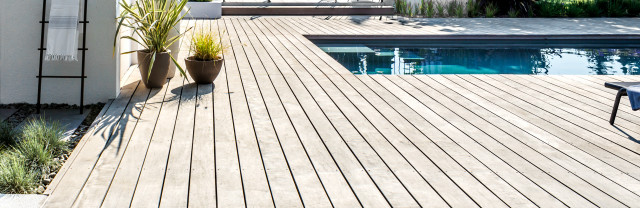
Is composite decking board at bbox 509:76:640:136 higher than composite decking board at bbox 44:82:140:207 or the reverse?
higher

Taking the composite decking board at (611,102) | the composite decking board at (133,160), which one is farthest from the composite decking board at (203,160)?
the composite decking board at (611,102)

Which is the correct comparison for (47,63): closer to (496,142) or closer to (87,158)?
(87,158)

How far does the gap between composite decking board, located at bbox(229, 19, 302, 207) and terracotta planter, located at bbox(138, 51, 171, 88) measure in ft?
2.02

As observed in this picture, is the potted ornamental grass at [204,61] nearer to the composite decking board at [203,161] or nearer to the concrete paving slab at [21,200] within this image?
the composite decking board at [203,161]

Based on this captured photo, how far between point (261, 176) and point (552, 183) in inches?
50.2

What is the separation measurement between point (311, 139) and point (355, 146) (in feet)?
0.85

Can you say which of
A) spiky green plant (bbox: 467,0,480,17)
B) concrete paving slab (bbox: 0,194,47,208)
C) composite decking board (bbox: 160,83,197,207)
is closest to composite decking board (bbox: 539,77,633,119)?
composite decking board (bbox: 160,83,197,207)

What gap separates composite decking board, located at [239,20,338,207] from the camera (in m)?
2.51

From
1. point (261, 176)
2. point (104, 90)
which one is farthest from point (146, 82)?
point (261, 176)

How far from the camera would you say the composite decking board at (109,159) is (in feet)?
8.09

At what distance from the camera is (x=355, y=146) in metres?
3.20

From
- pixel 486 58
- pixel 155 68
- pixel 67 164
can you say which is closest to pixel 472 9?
pixel 486 58

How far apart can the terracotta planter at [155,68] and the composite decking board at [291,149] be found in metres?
0.72

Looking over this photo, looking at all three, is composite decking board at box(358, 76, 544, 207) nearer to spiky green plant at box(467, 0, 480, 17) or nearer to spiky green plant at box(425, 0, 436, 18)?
spiky green plant at box(425, 0, 436, 18)
